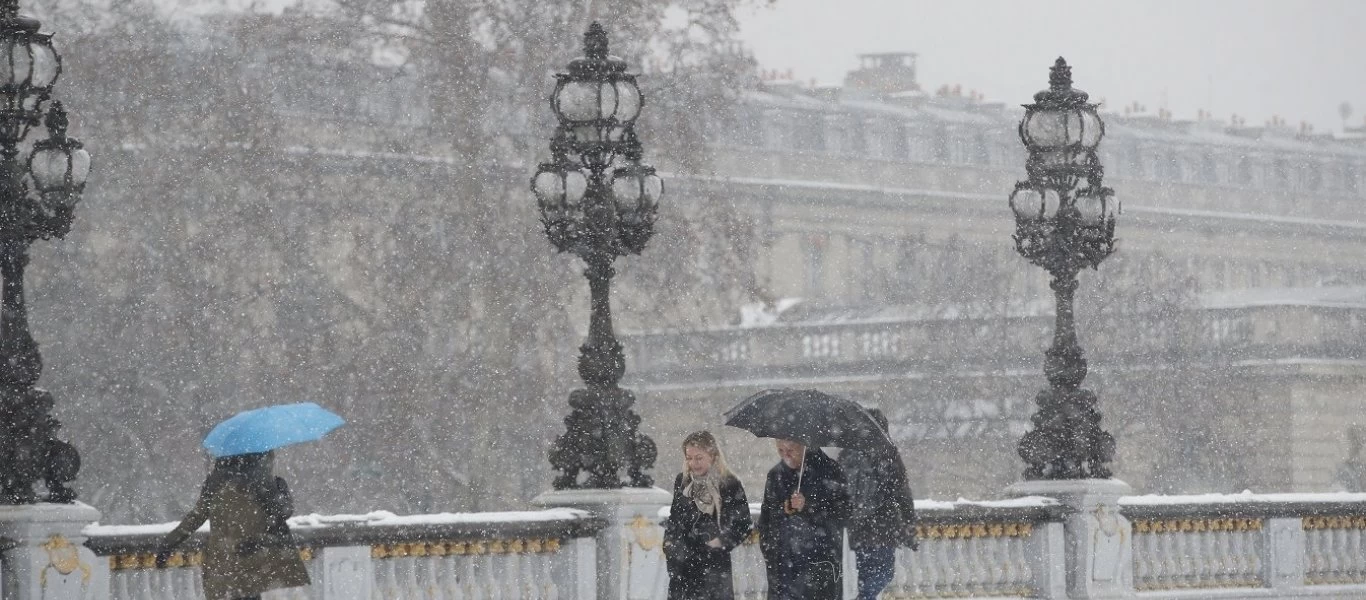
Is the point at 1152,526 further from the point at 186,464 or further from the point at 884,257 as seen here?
the point at 884,257

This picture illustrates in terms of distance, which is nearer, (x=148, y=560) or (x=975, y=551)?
(x=148, y=560)

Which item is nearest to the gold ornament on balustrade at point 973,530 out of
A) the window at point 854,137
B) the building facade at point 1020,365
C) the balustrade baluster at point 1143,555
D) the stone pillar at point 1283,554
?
the balustrade baluster at point 1143,555

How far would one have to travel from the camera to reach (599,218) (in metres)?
22.4

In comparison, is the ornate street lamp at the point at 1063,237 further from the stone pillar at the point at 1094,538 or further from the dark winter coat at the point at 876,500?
the dark winter coat at the point at 876,500

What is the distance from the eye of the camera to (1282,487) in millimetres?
64125

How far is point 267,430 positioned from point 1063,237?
841 centimetres

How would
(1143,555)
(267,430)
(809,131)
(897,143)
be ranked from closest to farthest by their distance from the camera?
(267,430), (1143,555), (809,131), (897,143)

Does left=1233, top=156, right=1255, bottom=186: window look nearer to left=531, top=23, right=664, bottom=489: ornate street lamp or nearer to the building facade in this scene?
the building facade

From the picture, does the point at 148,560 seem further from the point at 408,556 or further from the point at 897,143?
the point at 897,143

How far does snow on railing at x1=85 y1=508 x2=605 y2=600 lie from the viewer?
1948 cm

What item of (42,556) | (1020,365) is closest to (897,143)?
Answer: (1020,365)

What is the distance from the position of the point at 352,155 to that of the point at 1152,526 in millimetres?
25715

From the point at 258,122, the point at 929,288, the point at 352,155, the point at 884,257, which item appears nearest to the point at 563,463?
the point at 258,122

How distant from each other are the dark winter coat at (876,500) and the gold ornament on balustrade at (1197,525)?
20.7 ft
